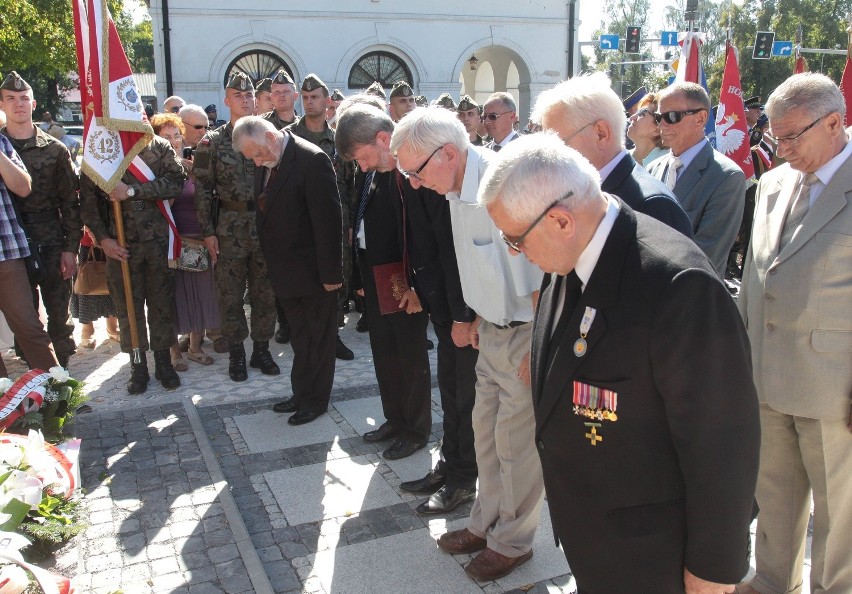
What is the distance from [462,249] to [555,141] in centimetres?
146

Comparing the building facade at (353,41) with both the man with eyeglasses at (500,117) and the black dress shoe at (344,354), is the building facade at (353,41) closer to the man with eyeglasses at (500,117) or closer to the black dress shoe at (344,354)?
the man with eyeglasses at (500,117)

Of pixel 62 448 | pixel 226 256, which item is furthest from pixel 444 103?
pixel 62 448

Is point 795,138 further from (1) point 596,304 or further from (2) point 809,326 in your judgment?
(1) point 596,304

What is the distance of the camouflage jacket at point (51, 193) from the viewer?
5676 millimetres

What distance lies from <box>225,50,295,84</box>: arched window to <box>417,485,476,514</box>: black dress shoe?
19552mm

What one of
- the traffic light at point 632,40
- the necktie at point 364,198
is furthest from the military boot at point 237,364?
the traffic light at point 632,40

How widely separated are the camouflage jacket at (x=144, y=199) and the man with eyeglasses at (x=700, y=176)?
3837mm

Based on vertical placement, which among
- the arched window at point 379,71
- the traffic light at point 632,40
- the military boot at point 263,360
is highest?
the traffic light at point 632,40

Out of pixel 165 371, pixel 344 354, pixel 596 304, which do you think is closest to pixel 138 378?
pixel 165 371

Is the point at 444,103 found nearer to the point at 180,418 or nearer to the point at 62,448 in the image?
the point at 180,418

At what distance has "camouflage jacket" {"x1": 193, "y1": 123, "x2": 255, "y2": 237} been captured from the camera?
19.8ft

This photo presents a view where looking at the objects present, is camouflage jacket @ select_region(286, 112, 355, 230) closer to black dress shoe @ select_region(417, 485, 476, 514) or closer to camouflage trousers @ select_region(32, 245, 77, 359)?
camouflage trousers @ select_region(32, 245, 77, 359)

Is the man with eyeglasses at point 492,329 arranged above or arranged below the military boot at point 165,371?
above

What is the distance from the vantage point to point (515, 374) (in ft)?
10.4
